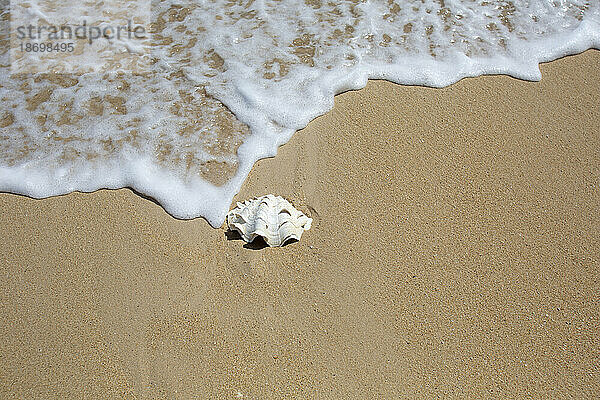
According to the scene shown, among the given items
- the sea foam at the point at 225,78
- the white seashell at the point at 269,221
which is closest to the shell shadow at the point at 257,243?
the white seashell at the point at 269,221

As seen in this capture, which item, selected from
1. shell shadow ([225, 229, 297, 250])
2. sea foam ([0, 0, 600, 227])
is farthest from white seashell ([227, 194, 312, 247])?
sea foam ([0, 0, 600, 227])

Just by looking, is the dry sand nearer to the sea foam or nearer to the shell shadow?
the shell shadow

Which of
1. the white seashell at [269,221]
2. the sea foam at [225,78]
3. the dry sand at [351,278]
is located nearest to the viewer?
the dry sand at [351,278]

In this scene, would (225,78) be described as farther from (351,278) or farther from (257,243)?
(351,278)

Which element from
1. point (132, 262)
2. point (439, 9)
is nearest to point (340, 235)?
point (132, 262)

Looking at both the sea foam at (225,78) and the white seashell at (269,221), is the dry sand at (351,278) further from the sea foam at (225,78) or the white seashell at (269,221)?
the sea foam at (225,78)
